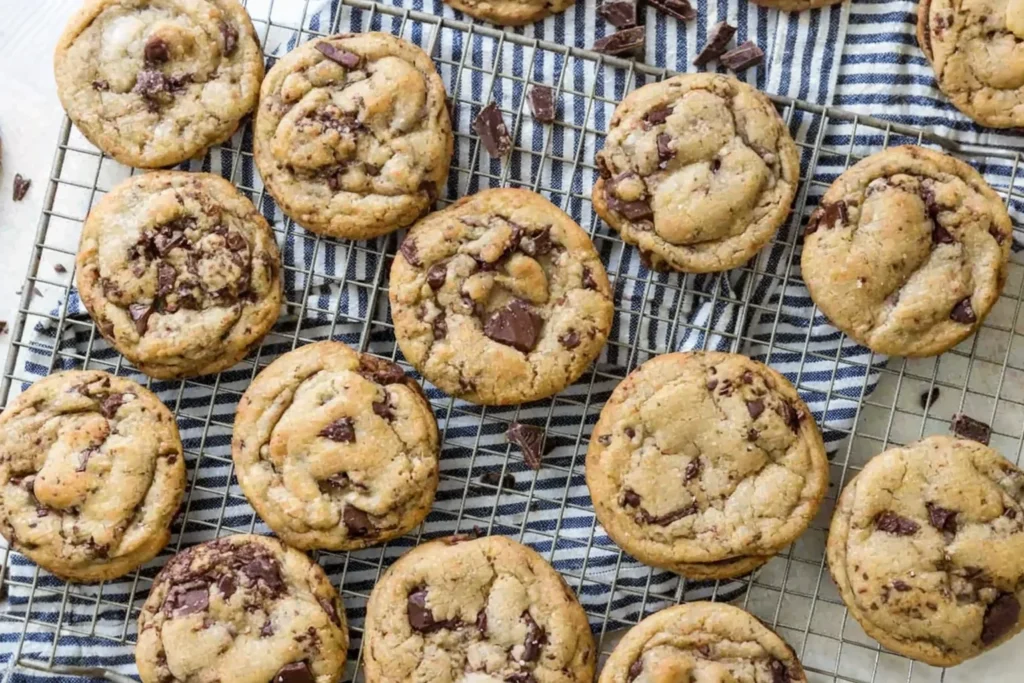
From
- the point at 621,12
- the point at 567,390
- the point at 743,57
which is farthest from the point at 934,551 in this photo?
the point at 621,12

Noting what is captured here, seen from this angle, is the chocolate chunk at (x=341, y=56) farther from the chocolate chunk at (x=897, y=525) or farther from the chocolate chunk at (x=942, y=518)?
the chocolate chunk at (x=942, y=518)

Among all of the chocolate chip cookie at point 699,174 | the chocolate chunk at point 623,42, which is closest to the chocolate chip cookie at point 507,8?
the chocolate chunk at point 623,42

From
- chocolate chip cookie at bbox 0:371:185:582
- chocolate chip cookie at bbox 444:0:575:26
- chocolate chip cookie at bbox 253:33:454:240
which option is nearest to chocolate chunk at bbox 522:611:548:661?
chocolate chip cookie at bbox 0:371:185:582

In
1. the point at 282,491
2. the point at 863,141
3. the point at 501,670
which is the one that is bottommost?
the point at 501,670

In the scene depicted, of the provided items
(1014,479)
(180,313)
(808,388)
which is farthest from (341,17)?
(1014,479)

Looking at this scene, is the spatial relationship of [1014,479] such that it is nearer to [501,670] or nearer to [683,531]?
[683,531]

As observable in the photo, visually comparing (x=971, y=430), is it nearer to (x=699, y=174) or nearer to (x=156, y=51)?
(x=699, y=174)

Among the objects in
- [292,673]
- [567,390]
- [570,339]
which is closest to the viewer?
[292,673]
